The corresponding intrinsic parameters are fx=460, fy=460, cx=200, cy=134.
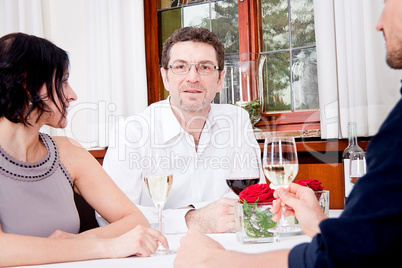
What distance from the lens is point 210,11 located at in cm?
369

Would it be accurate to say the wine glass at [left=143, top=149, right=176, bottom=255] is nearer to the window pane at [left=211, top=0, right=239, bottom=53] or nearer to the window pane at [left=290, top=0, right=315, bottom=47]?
the window pane at [left=290, top=0, right=315, bottom=47]

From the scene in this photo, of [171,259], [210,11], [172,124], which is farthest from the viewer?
[210,11]

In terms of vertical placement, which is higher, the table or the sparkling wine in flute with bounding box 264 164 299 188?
the sparkling wine in flute with bounding box 264 164 299 188

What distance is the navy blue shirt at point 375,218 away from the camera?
55 cm

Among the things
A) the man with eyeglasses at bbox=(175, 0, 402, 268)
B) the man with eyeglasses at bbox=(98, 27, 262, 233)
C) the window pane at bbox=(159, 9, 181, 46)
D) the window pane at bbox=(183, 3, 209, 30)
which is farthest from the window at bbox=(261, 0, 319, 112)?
the man with eyeglasses at bbox=(175, 0, 402, 268)

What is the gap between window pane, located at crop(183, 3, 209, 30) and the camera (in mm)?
3704

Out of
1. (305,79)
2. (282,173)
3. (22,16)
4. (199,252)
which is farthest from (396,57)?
(22,16)

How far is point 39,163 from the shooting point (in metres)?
1.64

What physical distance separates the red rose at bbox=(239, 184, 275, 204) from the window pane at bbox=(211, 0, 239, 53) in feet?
8.00

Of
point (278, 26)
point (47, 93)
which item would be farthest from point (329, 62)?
point (47, 93)

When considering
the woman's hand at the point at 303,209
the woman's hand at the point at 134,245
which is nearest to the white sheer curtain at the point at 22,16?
the woman's hand at the point at 134,245

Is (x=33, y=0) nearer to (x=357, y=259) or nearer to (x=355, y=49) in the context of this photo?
(x=355, y=49)

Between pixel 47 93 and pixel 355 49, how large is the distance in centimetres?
195

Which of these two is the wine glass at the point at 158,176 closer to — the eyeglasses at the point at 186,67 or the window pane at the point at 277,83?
the eyeglasses at the point at 186,67
